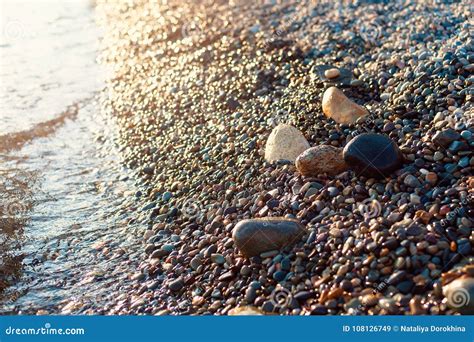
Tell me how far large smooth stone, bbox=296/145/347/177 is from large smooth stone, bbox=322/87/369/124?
76 centimetres

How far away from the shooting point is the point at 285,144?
6648 millimetres

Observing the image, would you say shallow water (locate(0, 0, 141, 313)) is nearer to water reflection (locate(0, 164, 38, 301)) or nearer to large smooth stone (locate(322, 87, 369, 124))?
water reflection (locate(0, 164, 38, 301))

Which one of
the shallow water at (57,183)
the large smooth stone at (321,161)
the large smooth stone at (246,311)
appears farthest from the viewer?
the large smooth stone at (321,161)

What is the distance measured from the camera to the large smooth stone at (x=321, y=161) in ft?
19.7

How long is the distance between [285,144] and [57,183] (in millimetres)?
3163

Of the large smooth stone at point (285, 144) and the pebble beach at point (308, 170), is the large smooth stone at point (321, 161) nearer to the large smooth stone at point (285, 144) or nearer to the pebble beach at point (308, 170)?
the pebble beach at point (308, 170)

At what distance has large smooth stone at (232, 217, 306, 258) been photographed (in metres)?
5.35

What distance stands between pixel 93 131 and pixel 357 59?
4135 millimetres

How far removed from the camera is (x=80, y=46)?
44.1 feet

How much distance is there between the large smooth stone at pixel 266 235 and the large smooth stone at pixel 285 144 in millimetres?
1251

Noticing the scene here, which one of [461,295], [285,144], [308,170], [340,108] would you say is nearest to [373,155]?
[308,170]

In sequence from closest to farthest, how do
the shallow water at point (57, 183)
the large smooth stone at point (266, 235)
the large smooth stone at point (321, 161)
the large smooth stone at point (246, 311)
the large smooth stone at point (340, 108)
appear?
the large smooth stone at point (246, 311), the large smooth stone at point (266, 235), the shallow water at point (57, 183), the large smooth stone at point (321, 161), the large smooth stone at point (340, 108)

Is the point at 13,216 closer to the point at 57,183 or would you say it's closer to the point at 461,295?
the point at 57,183

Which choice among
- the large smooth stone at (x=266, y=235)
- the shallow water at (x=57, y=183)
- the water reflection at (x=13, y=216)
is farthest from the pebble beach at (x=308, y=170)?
the water reflection at (x=13, y=216)
